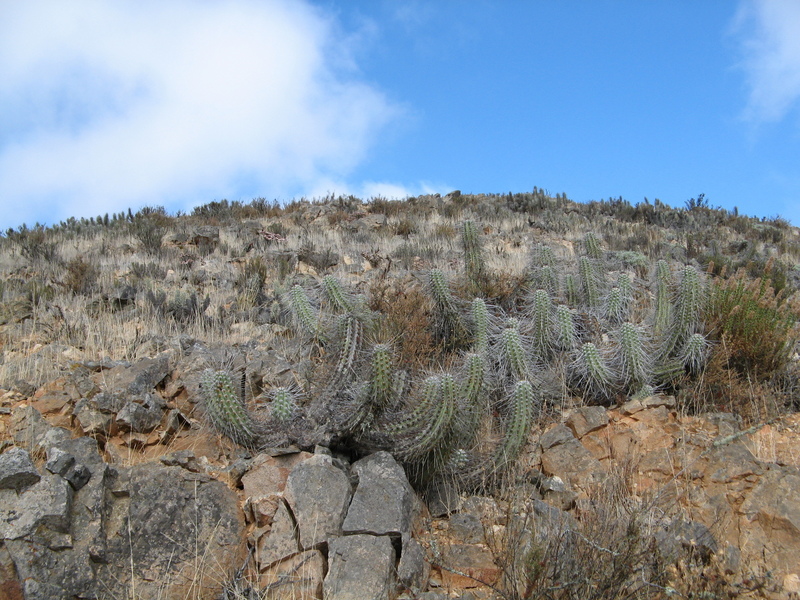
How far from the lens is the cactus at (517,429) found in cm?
434

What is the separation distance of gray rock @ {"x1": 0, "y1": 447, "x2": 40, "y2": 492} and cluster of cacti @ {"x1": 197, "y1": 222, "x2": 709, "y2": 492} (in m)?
1.19

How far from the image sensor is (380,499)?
12.0ft

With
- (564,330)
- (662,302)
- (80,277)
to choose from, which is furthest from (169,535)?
(80,277)

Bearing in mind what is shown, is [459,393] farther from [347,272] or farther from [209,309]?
[347,272]

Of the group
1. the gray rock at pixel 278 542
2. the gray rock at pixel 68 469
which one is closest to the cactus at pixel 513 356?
the gray rock at pixel 278 542

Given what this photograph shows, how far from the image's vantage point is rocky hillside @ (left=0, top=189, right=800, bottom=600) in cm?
319

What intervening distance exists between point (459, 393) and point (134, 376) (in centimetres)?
260

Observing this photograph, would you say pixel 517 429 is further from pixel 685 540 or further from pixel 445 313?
pixel 445 313

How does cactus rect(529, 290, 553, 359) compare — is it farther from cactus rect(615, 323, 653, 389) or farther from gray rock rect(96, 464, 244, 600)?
gray rock rect(96, 464, 244, 600)

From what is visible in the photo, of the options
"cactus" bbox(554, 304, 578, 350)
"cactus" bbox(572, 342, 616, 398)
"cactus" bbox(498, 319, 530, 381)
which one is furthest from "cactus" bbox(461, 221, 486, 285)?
"cactus" bbox(572, 342, 616, 398)

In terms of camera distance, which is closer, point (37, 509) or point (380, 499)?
point (37, 509)

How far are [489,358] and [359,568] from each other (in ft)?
8.32

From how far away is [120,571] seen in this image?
3.24 m

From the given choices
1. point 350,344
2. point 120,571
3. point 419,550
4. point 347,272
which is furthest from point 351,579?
point 347,272
